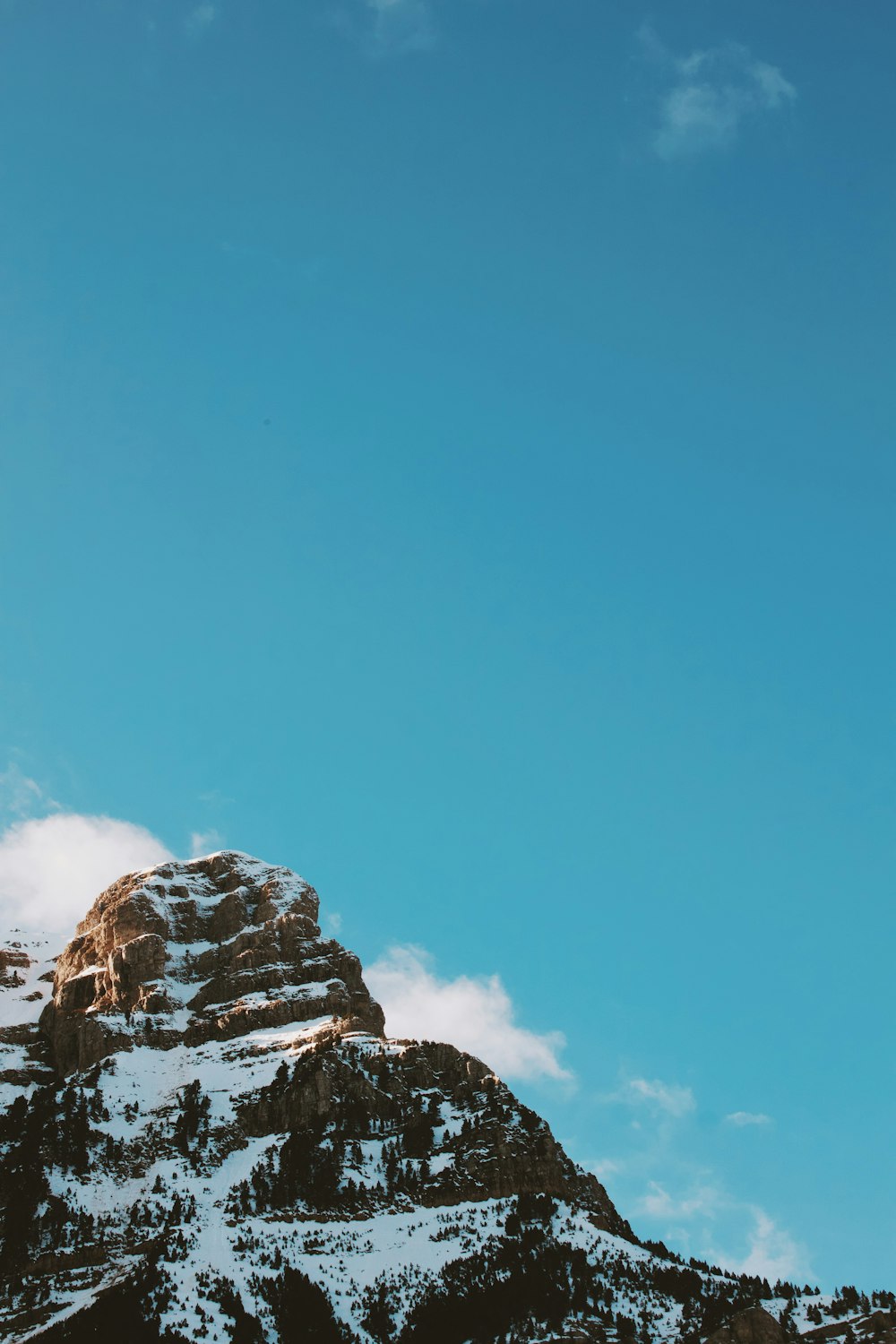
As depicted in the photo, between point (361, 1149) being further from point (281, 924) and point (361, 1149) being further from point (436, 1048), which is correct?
point (281, 924)

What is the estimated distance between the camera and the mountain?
99.1 meters

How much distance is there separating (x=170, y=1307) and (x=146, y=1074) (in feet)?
198

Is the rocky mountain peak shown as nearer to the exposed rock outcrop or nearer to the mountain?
the mountain

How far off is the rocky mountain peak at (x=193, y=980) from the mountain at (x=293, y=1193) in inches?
17.6

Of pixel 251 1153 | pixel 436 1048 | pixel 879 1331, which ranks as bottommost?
pixel 879 1331

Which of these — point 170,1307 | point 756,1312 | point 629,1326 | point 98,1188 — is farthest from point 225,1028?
point 756,1312

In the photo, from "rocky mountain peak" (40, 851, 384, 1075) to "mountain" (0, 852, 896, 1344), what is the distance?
45 centimetres

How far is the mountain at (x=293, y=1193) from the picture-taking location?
325 feet

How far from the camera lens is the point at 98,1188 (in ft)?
408

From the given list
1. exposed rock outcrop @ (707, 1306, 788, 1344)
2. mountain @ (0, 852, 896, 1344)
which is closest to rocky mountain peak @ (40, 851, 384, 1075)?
mountain @ (0, 852, 896, 1344)

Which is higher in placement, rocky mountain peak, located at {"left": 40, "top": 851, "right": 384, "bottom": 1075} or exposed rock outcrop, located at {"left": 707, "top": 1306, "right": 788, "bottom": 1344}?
rocky mountain peak, located at {"left": 40, "top": 851, "right": 384, "bottom": 1075}

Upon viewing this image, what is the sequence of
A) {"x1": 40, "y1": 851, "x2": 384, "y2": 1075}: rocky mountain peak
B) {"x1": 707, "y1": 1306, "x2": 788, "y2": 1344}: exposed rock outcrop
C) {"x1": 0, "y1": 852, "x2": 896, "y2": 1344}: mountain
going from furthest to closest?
{"x1": 40, "y1": 851, "x2": 384, "y2": 1075}: rocky mountain peak, {"x1": 0, "y1": 852, "x2": 896, "y2": 1344}: mountain, {"x1": 707, "y1": 1306, "x2": 788, "y2": 1344}: exposed rock outcrop

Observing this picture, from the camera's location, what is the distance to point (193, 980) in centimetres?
18188

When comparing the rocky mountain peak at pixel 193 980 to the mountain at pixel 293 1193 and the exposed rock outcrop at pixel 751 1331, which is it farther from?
the exposed rock outcrop at pixel 751 1331
